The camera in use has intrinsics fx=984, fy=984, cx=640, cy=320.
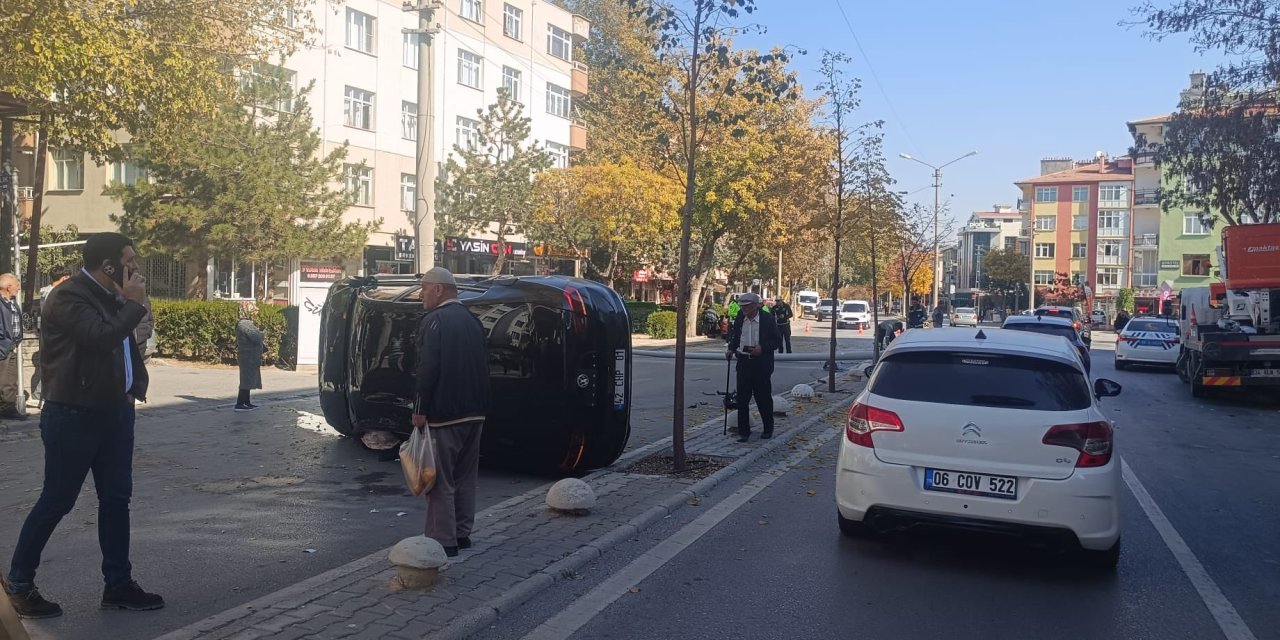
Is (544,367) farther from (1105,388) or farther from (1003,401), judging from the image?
(1105,388)

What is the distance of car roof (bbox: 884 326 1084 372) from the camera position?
6602 millimetres

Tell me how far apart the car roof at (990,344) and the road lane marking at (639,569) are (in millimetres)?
1915

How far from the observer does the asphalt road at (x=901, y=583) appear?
17.1ft

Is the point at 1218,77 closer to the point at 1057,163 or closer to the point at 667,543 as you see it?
the point at 667,543

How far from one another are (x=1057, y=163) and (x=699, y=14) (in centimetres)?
11240

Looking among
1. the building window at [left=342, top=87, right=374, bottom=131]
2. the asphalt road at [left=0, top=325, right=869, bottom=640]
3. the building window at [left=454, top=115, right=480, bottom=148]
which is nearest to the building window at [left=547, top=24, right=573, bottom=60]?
the building window at [left=454, top=115, right=480, bottom=148]

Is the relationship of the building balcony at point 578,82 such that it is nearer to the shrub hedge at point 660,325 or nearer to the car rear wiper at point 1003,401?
the shrub hedge at point 660,325

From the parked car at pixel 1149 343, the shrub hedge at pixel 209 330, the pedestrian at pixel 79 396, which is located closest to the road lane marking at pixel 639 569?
the pedestrian at pixel 79 396

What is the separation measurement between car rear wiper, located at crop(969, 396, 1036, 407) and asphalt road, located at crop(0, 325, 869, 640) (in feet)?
12.6

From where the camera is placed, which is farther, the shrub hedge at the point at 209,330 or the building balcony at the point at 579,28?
the building balcony at the point at 579,28

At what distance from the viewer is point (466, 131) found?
38625 mm

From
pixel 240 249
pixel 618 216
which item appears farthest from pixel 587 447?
pixel 618 216

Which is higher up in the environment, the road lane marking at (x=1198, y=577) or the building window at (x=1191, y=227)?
the building window at (x=1191, y=227)

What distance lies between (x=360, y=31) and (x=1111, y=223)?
71.9 metres
